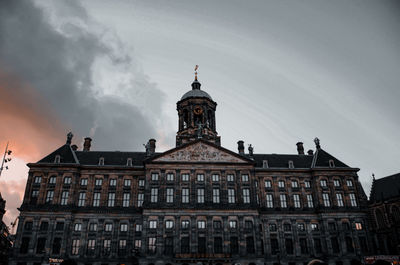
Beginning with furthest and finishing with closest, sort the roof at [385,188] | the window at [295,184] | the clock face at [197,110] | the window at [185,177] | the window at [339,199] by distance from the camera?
the roof at [385,188] < the clock face at [197,110] < the window at [295,184] < the window at [339,199] < the window at [185,177]

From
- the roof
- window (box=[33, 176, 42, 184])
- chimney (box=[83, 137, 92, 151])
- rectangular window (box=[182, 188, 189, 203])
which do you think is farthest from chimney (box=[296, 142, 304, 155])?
window (box=[33, 176, 42, 184])

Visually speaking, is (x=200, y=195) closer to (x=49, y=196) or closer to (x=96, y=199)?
(x=96, y=199)

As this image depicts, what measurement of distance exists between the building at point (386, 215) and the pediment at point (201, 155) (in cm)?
2953

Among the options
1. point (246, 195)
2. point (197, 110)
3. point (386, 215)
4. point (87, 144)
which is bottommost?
point (386, 215)

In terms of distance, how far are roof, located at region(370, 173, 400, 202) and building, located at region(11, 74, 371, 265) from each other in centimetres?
1241

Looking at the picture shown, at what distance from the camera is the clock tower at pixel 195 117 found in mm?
54875

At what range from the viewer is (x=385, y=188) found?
200 feet

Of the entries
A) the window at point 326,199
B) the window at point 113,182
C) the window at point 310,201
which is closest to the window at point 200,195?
the window at point 113,182

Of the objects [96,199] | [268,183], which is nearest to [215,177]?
[268,183]

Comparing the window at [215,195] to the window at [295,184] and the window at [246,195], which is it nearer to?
the window at [246,195]

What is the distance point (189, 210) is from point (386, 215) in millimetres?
40094

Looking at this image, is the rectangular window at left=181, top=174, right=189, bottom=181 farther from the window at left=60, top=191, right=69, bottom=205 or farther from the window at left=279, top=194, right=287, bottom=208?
the window at left=60, top=191, right=69, bottom=205

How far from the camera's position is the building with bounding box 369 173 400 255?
5434cm

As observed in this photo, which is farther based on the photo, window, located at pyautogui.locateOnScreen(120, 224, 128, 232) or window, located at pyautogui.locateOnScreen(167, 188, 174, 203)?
window, located at pyautogui.locateOnScreen(120, 224, 128, 232)
